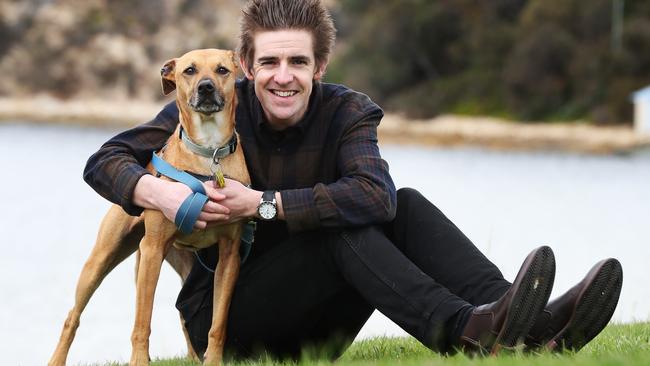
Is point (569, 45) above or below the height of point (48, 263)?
above

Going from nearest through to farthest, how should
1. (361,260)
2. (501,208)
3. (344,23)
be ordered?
(361,260), (501,208), (344,23)

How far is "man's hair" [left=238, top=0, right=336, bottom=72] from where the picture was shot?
4387 millimetres

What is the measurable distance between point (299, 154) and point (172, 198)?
63 centimetres

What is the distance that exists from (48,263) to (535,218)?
988 centimetres

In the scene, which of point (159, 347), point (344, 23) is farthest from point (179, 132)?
point (344, 23)

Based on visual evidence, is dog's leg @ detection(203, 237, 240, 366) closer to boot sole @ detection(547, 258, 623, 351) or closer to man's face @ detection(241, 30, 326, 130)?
man's face @ detection(241, 30, 326, 130)

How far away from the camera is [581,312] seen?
3686 millimetres

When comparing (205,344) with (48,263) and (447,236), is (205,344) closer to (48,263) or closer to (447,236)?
(447,236)

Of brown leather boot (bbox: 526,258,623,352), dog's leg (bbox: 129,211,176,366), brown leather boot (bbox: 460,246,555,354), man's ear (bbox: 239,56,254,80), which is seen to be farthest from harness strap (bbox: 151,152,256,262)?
brown leather boot (bbox: 526,258,623,352)

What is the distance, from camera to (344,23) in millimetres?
64500

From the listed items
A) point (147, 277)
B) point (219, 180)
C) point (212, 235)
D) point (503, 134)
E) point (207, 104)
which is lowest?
point (503, 134)

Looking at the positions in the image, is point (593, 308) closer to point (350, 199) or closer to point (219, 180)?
point (350, 199)

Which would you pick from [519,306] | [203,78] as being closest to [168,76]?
[203,78]

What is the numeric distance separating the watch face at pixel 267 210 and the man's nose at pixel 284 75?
53 cm
